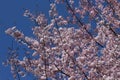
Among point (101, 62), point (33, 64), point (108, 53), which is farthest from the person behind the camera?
point (33, 64)

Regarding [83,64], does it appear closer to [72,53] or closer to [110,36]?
[72,53]

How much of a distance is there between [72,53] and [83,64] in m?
0.38

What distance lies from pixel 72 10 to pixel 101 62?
2702 millimetres

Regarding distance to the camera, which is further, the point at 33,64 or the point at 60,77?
the point at 33,64

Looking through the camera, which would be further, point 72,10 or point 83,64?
point 72,10

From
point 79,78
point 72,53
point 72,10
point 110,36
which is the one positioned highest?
point 72,10

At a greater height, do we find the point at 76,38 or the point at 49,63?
the point at 76,38

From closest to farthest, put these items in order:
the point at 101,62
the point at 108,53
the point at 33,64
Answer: the point at 101,62 < the point at 108,53 < the point at 33,64

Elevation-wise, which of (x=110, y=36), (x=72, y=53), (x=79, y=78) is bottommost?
(x=79, y=78)

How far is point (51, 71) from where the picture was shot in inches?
376

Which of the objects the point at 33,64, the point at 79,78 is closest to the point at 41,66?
the point at 33,64

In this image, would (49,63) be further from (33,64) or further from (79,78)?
(33,64)

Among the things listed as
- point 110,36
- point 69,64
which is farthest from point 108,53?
point 69,64

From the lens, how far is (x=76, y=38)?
11312mm
